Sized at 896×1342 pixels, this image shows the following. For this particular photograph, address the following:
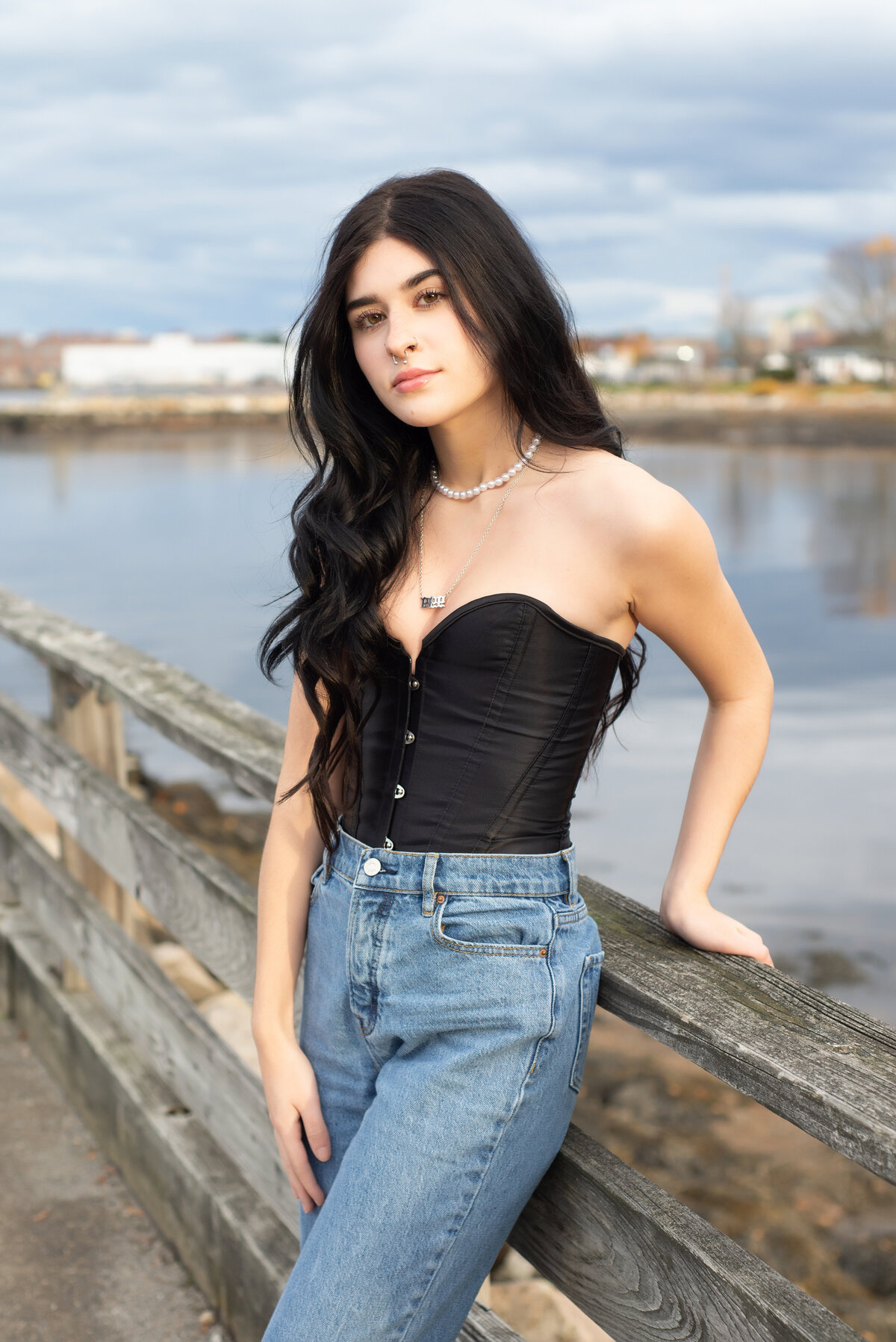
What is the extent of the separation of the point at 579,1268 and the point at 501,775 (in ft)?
1.79

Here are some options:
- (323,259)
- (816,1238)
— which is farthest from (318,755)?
(816,1238)

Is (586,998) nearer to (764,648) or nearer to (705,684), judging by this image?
(705,684)

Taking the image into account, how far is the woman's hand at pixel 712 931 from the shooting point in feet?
4.36

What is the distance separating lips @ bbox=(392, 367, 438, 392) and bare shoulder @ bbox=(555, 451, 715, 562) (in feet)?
0.82

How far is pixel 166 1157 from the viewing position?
2469 mm

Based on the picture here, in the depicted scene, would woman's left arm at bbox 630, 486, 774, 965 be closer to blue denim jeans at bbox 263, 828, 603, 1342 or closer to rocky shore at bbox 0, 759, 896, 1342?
blue denim jeans at bbox 263, 828, 603, 1342

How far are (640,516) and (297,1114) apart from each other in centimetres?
82

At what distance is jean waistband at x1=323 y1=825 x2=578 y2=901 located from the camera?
4.38 feet

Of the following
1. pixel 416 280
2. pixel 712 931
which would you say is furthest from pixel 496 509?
pixel 712 931

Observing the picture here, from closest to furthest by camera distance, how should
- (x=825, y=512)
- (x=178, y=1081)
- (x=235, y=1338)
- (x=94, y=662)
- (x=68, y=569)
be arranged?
(x=235, y=1338) < (x=178, y=1081) < (x=94, y=662) < (x=68, y=569) < (x=825, y=512)

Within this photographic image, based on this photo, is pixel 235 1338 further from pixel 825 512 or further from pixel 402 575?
pixel 825 512

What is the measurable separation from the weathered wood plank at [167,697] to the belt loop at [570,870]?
570mm

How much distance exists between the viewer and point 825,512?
29.7 m

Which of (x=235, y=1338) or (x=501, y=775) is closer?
Answer: (x=501, y=775)
